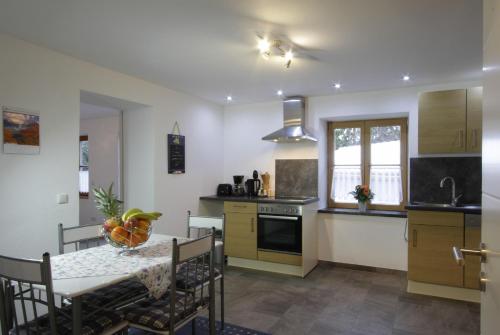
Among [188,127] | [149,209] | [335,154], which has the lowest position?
[149,209]

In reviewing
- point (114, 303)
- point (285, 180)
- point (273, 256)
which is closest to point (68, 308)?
point (114, 303)

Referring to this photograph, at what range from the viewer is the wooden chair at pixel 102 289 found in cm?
210

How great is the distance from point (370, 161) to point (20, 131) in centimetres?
393

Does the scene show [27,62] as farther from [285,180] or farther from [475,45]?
[475,45]

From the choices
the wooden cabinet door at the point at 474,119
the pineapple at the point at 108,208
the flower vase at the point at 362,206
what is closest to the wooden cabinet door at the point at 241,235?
the flower vase at the point at 362,206

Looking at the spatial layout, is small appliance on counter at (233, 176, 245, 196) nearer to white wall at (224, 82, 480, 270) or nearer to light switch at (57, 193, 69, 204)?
white wall at (224, 82, 480, 270)

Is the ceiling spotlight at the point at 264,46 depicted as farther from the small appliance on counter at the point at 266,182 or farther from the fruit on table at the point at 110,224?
the small appliance on counter at the point at 266,182

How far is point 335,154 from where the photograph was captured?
15.5ft

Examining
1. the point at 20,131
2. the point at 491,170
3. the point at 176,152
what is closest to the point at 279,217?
the point at 176,152

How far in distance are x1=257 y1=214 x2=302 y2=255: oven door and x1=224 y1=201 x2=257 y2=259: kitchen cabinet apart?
90 millimetres

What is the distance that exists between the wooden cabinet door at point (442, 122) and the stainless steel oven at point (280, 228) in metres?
1.63

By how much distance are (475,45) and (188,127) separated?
317 centimetres

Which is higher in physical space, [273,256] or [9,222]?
[9,222]

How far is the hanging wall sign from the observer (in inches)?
158
